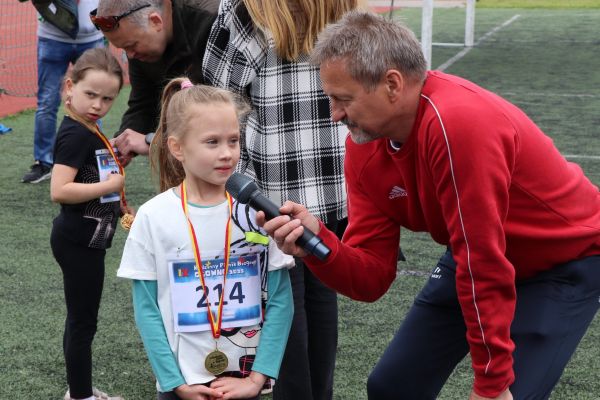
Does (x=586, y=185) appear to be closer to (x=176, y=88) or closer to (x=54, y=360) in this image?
(x=176, y=88)

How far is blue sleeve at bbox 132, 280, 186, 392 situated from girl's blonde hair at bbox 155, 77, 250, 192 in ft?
1.61

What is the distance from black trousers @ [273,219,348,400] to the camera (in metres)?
3.52

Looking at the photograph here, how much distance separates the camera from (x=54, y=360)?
4664 millimetres

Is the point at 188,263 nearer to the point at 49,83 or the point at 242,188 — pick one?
the point at 242,188

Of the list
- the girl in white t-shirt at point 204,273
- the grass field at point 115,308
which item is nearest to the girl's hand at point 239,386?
the girl in white t-shirt at point 204,273

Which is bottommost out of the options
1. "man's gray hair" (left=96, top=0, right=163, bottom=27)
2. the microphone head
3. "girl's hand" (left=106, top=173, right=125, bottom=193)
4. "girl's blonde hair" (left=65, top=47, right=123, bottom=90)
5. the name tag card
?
"girl's hand" (left=106, top=173, right=125, bottom=193)

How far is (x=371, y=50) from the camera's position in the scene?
2680 millimetres

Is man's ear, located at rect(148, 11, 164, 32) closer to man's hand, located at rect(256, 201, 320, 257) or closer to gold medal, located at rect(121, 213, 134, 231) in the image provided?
gold medal, located at rect(121, 213, 134, 231)

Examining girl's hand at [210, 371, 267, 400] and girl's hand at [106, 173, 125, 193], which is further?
girl's hand at [106, 173, 125, 193]

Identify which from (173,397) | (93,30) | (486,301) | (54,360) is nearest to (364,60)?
(486,301)

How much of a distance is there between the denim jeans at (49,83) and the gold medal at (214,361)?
18.3ft

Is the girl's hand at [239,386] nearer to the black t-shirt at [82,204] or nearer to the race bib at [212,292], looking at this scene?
the race bib at [212,292]

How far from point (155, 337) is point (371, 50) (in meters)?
1.08

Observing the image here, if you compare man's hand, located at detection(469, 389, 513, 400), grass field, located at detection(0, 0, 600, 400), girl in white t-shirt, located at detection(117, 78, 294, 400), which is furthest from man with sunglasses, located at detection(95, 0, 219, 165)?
man's hand, located at detection(469, 389, 513, 400)
